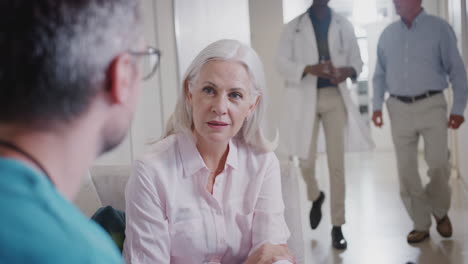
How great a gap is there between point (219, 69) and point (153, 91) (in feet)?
7.19

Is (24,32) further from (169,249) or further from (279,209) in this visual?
(279,209)

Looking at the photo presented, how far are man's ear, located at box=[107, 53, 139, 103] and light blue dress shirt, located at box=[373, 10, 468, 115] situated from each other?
274cm

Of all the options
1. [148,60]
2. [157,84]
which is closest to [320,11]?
[157,84]

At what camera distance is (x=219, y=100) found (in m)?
1.69

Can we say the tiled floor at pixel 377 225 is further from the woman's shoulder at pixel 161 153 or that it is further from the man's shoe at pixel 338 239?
the woman's shoulder at pixel 161 153

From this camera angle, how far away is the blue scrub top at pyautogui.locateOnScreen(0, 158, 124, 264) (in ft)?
1.78

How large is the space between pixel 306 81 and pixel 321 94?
0.12 meters

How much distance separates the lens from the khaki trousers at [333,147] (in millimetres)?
3406

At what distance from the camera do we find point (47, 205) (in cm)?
57

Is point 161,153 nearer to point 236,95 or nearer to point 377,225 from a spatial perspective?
point 236,95

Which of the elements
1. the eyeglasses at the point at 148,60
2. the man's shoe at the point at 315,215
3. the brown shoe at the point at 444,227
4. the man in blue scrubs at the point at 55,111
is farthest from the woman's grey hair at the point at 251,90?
the brown shoe at the point at 444,227

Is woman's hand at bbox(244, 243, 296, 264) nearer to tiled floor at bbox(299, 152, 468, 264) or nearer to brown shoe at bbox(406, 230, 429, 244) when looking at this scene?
tiled floor at bbox(299, 152, 468, 264)

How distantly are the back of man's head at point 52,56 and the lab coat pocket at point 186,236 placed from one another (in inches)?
38.7

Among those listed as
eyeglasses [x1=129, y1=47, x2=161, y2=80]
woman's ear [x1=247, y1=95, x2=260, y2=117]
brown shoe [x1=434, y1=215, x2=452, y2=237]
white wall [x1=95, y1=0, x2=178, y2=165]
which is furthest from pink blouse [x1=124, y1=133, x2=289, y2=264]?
brown shoe [x1=434, y1=215, x2=452, y2=237]
